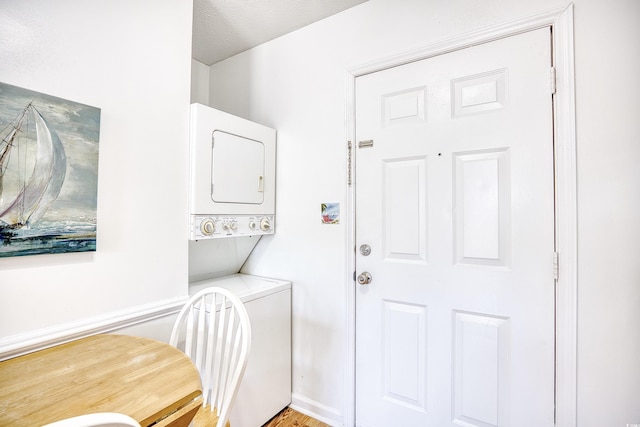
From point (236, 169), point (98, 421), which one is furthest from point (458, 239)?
point (98, 421)

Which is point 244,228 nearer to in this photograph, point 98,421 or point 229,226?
point 229,226

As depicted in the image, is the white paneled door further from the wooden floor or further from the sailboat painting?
the sailboat painting

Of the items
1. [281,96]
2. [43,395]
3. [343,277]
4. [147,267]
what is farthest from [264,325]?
[281,96]

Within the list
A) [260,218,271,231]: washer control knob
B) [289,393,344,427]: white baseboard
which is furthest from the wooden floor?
[260,218,271,231]: washer control knob

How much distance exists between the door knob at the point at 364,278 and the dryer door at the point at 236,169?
31.5 inches

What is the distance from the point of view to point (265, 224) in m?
1.98

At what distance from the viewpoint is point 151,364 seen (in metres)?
0.99

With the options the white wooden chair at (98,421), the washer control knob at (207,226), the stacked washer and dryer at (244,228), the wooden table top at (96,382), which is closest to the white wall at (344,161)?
the stacked washer and dryer at (244,228)

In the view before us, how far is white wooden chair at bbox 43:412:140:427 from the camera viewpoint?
18.5 inches

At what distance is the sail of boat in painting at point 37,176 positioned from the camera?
1.03 m

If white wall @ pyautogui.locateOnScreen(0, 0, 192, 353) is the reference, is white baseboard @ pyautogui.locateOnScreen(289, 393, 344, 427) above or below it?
below

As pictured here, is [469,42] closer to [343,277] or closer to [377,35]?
[377,35]

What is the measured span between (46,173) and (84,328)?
0.62 metres

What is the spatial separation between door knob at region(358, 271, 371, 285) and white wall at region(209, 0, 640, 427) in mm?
107
